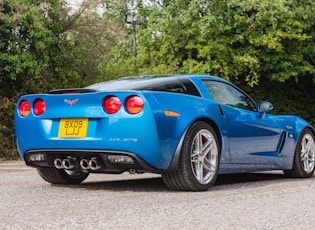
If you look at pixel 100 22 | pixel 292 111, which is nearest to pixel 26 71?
pixel 100 22

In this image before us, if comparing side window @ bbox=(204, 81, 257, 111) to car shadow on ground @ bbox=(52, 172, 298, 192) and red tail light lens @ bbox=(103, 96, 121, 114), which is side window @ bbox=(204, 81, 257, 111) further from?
red tail light lens @ bbox=(103, 96, 121, 114)

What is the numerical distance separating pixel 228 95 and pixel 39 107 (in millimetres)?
2293

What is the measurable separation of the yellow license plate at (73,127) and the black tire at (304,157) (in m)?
3.41

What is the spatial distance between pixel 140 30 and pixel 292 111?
8.94 m

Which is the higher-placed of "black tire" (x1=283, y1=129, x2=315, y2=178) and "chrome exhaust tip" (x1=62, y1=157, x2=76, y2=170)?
"chrome exhaust tip" (x1=62, y1=157, x2=76, y2=170)

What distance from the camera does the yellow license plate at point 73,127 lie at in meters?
6.89

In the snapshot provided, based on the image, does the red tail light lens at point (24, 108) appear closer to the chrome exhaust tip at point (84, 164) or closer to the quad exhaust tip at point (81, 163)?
the quad exhaust tip at point (81, 163)

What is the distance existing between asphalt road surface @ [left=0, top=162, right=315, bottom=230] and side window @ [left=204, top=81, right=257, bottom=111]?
965mm

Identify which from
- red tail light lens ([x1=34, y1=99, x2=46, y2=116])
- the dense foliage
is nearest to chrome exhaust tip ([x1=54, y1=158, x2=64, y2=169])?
red tail light lens ([x1=34, y1=99, x2=46, y2=116])

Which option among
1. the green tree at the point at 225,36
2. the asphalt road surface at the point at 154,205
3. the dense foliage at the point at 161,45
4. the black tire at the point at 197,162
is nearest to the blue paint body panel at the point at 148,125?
the black tire at the point at 197,162

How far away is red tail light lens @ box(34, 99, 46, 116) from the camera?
729 centimetres

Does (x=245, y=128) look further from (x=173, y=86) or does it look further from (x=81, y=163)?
(x=81, y=163)

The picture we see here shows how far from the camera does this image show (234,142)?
7.72 metres

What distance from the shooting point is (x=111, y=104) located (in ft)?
22.2
